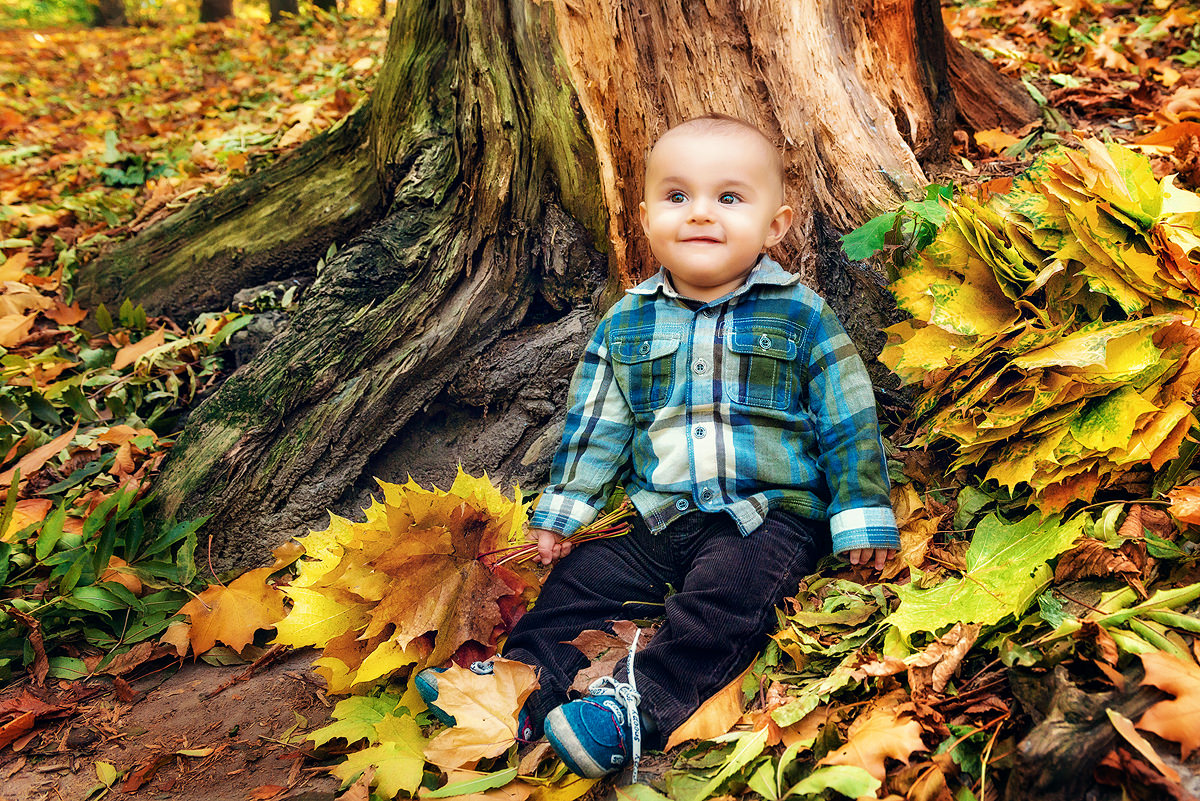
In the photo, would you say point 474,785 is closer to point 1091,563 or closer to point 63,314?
point 1091,563

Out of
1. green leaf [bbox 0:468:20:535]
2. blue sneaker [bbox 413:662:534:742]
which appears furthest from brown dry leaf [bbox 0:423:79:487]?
blue sneaker [bbox 413:662:534:742]

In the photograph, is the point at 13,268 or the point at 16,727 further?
the point at 13,268

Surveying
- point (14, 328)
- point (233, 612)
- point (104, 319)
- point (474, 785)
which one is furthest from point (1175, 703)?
point (14, 328)

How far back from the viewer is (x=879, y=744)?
1.42 meters

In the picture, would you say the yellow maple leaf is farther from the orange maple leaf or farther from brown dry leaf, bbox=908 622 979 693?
brown dry leaf, bbox=908 622 979 693

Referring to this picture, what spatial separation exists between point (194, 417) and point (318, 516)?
2.17 feet

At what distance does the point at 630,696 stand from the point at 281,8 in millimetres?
11594

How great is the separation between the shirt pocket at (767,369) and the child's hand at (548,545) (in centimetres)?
66

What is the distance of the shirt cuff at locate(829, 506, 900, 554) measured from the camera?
1.98 meters

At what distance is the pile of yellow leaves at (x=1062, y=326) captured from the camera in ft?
5.59

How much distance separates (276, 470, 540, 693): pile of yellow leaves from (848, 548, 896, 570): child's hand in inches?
36.5

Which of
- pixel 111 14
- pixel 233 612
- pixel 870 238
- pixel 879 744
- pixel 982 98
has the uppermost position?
pixel 111 14

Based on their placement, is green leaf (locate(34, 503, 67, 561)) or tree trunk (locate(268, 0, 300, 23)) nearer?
green leaf (locate(34, 503, 67, 561))

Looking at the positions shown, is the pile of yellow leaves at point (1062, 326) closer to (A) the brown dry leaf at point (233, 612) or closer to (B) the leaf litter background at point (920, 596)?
(B) the leaf litter background at point (920, 596)
